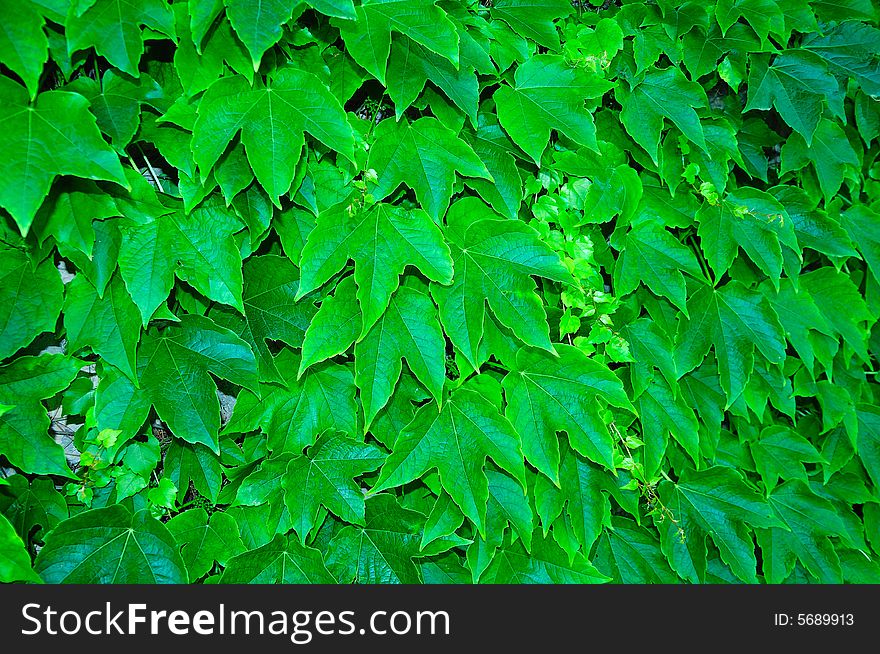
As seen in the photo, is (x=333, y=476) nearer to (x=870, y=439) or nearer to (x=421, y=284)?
(x=421, y=284)

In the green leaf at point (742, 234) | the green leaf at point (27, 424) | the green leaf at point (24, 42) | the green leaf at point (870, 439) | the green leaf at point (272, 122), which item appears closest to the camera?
the green leaf at point (24, 42)

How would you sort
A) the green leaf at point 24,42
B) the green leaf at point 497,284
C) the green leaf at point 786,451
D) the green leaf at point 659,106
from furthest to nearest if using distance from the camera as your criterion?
the green leaf at point 786,451 → the green leaf at point 659,106 → the green leaf at point 497,284 → the green leaf at point 24,42

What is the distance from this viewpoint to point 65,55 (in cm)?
137

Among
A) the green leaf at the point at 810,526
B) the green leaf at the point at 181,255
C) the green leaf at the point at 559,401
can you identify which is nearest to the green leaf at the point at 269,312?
the green leaf at the point at 181,255

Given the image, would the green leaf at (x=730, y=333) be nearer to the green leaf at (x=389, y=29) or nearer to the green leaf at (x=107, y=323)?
the green leaf at (x=389, y=29)

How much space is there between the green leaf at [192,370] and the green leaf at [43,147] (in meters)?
0.39

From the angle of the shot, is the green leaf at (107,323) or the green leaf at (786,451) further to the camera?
the green leaf at (786,451)

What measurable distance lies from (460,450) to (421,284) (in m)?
0.41

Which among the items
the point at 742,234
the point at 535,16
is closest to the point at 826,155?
the point at 742,234

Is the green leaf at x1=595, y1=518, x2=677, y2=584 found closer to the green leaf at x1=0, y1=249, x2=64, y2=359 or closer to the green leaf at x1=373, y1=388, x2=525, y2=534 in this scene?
the green leaf at x1=373, y1=388, x2=525, y2=534

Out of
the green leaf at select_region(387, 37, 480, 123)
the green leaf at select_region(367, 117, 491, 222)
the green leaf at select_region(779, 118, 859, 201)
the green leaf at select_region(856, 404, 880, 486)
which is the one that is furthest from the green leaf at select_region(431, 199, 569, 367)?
the green leaf at select_region(856, 404, 880, 486)

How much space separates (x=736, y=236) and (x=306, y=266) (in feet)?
4.09

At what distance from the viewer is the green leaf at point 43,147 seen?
1.24 metres

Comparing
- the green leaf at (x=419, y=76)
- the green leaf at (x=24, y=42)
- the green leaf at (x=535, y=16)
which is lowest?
the green leaf at (x=419, y=76)
